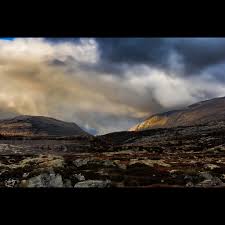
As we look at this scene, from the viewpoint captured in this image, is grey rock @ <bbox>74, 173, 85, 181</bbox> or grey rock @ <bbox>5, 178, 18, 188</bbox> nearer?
grey rock @ <bbox>5, 178, 18, 188</bbox>

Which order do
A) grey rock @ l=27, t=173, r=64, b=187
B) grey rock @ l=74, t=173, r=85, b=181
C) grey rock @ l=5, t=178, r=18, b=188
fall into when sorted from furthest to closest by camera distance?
grey rock @ l=74, t=173, r=85, b=181
grey rock @ l=5, t=178, r=18, b=188
grey rock @ l=27, t=173, r=64, b=187

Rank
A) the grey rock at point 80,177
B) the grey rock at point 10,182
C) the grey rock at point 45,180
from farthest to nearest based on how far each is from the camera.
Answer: the grey rock at point 80,177 → the grey rock at point 10,182 → the grey rock at point 45,180

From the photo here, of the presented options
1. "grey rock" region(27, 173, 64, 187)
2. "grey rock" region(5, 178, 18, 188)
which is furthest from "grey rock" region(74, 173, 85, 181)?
"grey rock" region(5, 178, 18, 188)

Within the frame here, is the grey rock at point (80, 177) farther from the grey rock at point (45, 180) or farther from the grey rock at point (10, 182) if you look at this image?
the grey rock at point (10, 182)

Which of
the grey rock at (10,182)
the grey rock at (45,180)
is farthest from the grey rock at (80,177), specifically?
the grey rock at (10,182)

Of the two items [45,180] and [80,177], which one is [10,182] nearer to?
[45,180]

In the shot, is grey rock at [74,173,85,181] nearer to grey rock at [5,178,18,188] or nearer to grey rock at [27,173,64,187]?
grey rock at [27,173,64,187]

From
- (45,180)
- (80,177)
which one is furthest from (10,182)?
(80,177)

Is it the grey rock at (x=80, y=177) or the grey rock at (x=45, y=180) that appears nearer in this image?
the grey rock at (x=45, y=180)

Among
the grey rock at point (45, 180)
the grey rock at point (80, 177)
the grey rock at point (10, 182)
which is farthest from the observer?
the grey rock at point (80, 177)
